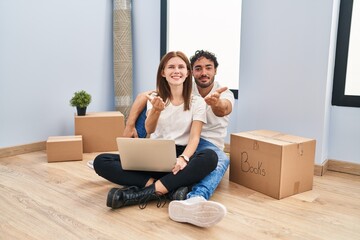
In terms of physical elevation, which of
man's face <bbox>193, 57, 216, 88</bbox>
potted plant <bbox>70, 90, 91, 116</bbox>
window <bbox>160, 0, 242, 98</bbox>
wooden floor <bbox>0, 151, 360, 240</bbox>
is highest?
window <bbox>160, 0, 242, 98</bbox>

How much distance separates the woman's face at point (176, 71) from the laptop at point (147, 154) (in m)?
0.39

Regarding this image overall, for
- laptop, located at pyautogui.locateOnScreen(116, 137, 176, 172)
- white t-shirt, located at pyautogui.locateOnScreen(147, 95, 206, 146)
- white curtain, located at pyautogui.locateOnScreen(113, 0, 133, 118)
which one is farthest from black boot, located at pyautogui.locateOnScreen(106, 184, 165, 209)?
white curtain, located at pyautogui.locateOnScreen(113, 0, 133, 118)

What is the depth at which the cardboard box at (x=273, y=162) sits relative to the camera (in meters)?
1.72

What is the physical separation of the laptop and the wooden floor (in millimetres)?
213

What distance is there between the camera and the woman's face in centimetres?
177

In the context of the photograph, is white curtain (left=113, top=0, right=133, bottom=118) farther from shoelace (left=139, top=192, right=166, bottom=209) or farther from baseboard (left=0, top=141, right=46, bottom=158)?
shoelace (left=139, top=192, right=166, bottom=209)

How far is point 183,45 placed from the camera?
3184 mm

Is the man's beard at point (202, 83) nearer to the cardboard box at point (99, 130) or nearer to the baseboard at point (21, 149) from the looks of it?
the cardboard box at point (99, 130)

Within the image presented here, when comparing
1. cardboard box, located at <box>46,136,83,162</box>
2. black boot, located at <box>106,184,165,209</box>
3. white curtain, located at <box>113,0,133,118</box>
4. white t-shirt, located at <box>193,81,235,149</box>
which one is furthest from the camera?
white curtain, located at <box>113,0,133,118</box>

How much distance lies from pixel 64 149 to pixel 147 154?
106cm

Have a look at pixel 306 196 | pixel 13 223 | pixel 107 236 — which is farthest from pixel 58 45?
pixel 306 196

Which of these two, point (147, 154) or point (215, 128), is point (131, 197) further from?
point (215, 128)

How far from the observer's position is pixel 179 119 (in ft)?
5.91

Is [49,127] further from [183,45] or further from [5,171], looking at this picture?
[183,45]
